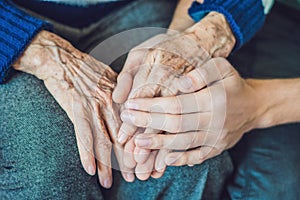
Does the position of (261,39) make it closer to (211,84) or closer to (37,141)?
(211,84)

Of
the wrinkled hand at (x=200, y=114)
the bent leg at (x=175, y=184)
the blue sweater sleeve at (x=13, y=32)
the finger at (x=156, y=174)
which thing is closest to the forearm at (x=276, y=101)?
the wrinkled hand at (x=200, y=114)

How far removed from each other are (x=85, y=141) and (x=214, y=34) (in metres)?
0.34

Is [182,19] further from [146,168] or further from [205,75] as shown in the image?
[146,168]

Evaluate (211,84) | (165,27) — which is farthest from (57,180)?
(165,27)

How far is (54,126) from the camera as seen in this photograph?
2.65 feet

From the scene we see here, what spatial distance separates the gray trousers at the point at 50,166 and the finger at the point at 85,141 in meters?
0.02

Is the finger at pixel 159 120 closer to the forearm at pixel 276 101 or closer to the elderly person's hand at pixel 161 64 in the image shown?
the elderly person's hand at pixel 161 64

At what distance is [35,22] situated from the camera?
851 mm

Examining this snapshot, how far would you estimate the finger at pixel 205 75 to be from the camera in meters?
0.81

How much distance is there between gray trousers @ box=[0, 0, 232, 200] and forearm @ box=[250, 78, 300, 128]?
12 centimetres

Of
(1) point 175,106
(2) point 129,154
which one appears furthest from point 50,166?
(1) point 175,106

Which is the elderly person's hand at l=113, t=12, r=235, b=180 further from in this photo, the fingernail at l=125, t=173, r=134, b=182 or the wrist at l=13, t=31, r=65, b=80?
the wrist at l=13, t=31, r=65, b=80

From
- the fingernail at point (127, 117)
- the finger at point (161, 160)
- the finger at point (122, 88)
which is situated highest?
the finger at point (122, 88)

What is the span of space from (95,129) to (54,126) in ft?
0.24
